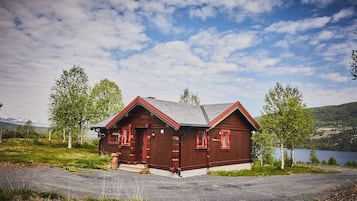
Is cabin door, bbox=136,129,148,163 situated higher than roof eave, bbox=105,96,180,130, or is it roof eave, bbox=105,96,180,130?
roof eave, bbox=105,96,180,130

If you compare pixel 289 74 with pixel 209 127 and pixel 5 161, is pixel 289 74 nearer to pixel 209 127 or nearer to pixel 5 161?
pixel 209 127

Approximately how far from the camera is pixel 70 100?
30922 millimetres

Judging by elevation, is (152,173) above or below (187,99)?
below

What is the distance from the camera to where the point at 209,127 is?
16.5m

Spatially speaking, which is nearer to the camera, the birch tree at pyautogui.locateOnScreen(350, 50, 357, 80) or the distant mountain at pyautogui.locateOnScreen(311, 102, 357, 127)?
the birch tree at pyautogui.locateOnScreen(350, 50, 357, 80)

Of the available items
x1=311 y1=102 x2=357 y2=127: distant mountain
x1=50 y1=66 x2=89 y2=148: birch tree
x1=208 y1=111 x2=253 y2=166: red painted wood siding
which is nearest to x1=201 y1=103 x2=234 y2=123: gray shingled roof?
x1=208 y1=111 x2=253 y2=166: red painted wood siding

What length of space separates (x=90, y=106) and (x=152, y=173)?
19909 mm

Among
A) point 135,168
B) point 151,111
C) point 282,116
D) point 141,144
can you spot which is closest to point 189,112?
point 151,111

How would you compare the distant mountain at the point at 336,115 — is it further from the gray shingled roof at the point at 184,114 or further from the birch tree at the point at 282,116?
the gray shingled roof at the point at 184,114

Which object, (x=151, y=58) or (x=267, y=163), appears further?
(x=151, y=58)

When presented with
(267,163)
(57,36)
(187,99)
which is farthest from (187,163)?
(187,99)

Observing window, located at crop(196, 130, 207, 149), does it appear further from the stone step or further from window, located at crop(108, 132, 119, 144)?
window, located at crop(108, 132, 119, 144)

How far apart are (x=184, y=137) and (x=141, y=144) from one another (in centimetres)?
402

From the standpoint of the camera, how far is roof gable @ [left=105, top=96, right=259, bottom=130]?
15309 millimetres
